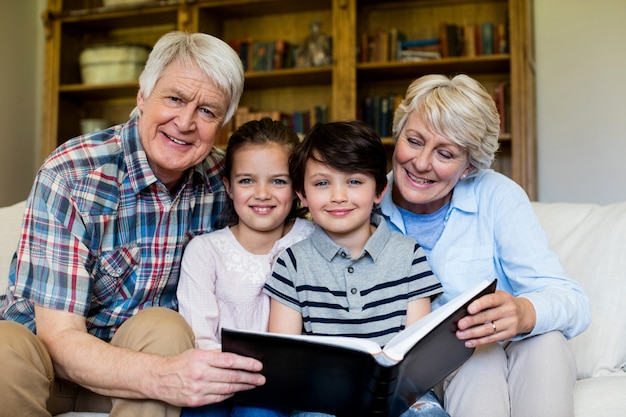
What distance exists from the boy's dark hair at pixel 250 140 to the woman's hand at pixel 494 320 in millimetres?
634

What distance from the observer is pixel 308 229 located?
5.55 feet

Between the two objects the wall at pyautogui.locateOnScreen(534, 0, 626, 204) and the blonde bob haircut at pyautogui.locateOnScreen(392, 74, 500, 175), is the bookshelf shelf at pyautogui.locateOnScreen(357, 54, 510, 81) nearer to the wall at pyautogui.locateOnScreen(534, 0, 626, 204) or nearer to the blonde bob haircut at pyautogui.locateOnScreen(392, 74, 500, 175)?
the wall at pyautogui.locateOnScreen(534, 0, 626, 204)

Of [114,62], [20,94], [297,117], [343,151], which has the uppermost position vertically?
[114,62]

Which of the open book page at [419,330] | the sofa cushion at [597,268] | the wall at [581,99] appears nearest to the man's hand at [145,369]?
the open book page at [419,330]

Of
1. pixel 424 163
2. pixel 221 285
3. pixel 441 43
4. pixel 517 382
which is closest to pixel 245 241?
pixel 221 285

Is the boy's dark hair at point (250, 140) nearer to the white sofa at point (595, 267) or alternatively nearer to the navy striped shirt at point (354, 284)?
the navy striped shirt at point (354, 284)

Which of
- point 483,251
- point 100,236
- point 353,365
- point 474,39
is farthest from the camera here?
point 474,39

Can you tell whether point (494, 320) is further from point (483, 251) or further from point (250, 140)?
point (250, 140)

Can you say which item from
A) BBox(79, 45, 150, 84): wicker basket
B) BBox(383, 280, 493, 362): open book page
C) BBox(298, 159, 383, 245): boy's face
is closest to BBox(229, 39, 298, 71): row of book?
BBox(79, 45, 150, 84): wicker basket

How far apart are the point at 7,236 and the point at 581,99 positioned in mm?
2829

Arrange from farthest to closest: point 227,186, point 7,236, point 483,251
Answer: point 7,236 → point 227,186 → point 483,251

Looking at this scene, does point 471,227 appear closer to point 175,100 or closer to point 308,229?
point 308,229

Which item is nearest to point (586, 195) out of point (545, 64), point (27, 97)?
point (545, 64)

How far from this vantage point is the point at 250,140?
1.64 meters
